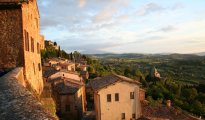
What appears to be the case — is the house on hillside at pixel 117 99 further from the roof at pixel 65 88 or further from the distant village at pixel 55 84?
the roof at pixel 65 88

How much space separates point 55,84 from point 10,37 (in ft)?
80.5

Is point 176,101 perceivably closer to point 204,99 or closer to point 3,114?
point 204,99

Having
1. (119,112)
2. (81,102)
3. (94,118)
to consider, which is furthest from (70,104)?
(119,112)

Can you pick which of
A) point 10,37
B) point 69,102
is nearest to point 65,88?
point 69,102

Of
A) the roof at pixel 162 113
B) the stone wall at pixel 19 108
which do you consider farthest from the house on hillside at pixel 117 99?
the stone wall at pixel 19 108

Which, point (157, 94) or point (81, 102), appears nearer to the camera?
point (81, 102)

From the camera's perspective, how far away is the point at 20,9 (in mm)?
12445

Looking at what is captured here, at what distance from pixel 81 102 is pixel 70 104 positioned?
1698 mm

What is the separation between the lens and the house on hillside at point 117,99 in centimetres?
2797

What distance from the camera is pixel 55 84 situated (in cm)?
3662

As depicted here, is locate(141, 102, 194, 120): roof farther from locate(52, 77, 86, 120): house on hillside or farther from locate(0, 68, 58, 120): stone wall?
locate(0, 68, 58, 120): stone wall

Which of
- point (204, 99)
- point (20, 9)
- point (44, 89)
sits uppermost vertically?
point (20, 9)

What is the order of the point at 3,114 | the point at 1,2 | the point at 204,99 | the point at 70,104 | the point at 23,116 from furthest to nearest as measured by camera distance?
the point at 204,99 < the point at 70,104 < the point at 1,2 < the point at 3,114 < the point at 23,116

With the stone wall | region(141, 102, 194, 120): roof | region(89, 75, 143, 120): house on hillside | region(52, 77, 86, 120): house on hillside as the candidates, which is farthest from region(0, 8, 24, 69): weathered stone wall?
region(52, 77, 86, 120): house on hillside
